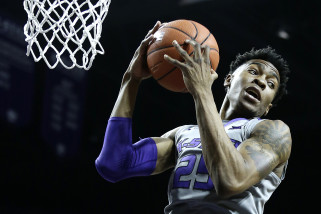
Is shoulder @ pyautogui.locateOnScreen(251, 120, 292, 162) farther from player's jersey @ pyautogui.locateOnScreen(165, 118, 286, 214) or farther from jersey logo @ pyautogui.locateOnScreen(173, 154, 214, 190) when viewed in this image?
jersey logo @ pyautogui.locateOnScreen(173, 154, 214, 190)

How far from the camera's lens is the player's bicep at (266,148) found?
186cm

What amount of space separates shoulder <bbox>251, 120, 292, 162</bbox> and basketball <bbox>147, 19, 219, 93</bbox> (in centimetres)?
38

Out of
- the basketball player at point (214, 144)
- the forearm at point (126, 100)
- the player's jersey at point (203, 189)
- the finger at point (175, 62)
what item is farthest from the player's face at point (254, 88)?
the finger at point (175, 62)

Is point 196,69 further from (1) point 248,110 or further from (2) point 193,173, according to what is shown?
(1) point 248,110

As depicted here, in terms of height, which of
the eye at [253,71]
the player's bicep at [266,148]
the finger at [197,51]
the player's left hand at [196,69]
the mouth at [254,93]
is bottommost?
the player's bicep at [266,148]

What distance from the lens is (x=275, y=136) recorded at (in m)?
2.02

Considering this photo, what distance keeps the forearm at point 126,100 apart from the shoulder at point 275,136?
0.71 meters

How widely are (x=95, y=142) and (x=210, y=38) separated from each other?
4224 millimetres

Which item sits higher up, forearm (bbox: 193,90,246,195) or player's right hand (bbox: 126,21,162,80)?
player's right hand (bbox: 126,21,162,80)

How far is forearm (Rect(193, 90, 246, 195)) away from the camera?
1.75 meters

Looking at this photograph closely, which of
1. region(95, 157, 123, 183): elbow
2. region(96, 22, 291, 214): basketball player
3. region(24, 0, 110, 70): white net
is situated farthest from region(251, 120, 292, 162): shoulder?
region(24, 0, 110, 70): white net

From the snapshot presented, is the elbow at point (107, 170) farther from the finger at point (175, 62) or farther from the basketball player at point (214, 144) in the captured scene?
the finger at point (175, 62)

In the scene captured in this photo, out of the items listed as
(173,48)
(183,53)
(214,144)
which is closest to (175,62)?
(183,53)

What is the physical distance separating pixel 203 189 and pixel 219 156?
0.37 meters
